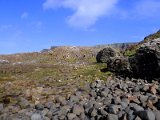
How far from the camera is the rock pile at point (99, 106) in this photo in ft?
64.5

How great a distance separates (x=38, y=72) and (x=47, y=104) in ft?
35.6

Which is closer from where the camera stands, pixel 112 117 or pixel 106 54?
pixel 112 117

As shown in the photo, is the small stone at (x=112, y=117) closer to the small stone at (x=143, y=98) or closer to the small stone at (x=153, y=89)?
the small stone at (x=143, y=98)

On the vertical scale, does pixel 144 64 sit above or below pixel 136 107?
above

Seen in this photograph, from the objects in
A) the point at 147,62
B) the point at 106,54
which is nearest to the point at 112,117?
the point at 147,62

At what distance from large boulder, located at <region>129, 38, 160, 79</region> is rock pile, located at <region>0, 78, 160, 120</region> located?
2184 millimetres

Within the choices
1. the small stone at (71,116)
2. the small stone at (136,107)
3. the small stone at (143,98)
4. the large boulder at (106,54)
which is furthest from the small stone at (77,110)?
the large boulder at (106,54)

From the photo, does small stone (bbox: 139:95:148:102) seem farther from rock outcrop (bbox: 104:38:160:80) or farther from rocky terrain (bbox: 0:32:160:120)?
rock outcrop (bbox: 104:38:160:80)

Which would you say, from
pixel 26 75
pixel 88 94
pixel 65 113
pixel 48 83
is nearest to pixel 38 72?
pixel 26 75

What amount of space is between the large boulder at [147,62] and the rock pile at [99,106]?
7.16ft

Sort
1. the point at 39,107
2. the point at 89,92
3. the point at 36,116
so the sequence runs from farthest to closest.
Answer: the point at 89,92, the point at 39,107, the point at 36,116

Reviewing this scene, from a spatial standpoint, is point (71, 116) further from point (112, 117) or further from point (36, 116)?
point (112, 117)

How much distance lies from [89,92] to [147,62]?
19.3ft

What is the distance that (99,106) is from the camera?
2131 centimetres
